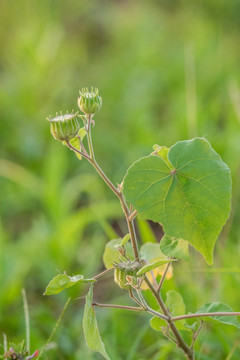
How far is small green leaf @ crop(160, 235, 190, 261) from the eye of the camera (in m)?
0.70

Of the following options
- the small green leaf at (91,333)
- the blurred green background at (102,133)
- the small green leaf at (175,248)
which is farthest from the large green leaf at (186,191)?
the blurred green background at (102,133)

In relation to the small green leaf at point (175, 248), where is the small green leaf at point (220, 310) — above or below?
below

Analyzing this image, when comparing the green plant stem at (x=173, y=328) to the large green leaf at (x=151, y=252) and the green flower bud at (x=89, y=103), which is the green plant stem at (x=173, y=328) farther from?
the green flower bud at (x=89, y=103)

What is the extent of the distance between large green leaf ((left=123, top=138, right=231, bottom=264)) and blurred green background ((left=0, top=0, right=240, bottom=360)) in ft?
1.47

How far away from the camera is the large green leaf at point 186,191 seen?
2.16ft

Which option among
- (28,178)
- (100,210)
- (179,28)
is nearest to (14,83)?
(28,178)

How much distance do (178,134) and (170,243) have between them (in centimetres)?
143

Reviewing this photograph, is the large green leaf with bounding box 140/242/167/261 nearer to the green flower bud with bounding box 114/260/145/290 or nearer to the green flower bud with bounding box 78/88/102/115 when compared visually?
the green flower bud with bounding box 114/260/145/290

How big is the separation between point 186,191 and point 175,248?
0.08m

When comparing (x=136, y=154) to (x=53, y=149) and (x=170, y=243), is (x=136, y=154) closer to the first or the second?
(x=53, y=149)

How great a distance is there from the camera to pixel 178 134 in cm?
212

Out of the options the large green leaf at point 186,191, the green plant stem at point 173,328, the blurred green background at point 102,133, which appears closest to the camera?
the large green leaf at point 186,191

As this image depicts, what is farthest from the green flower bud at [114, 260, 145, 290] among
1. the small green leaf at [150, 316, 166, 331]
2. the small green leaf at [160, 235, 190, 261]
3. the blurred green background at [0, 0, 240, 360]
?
the blurred green background at [0, 0, 240, 360]

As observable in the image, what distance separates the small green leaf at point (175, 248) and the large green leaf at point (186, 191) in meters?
0.04
